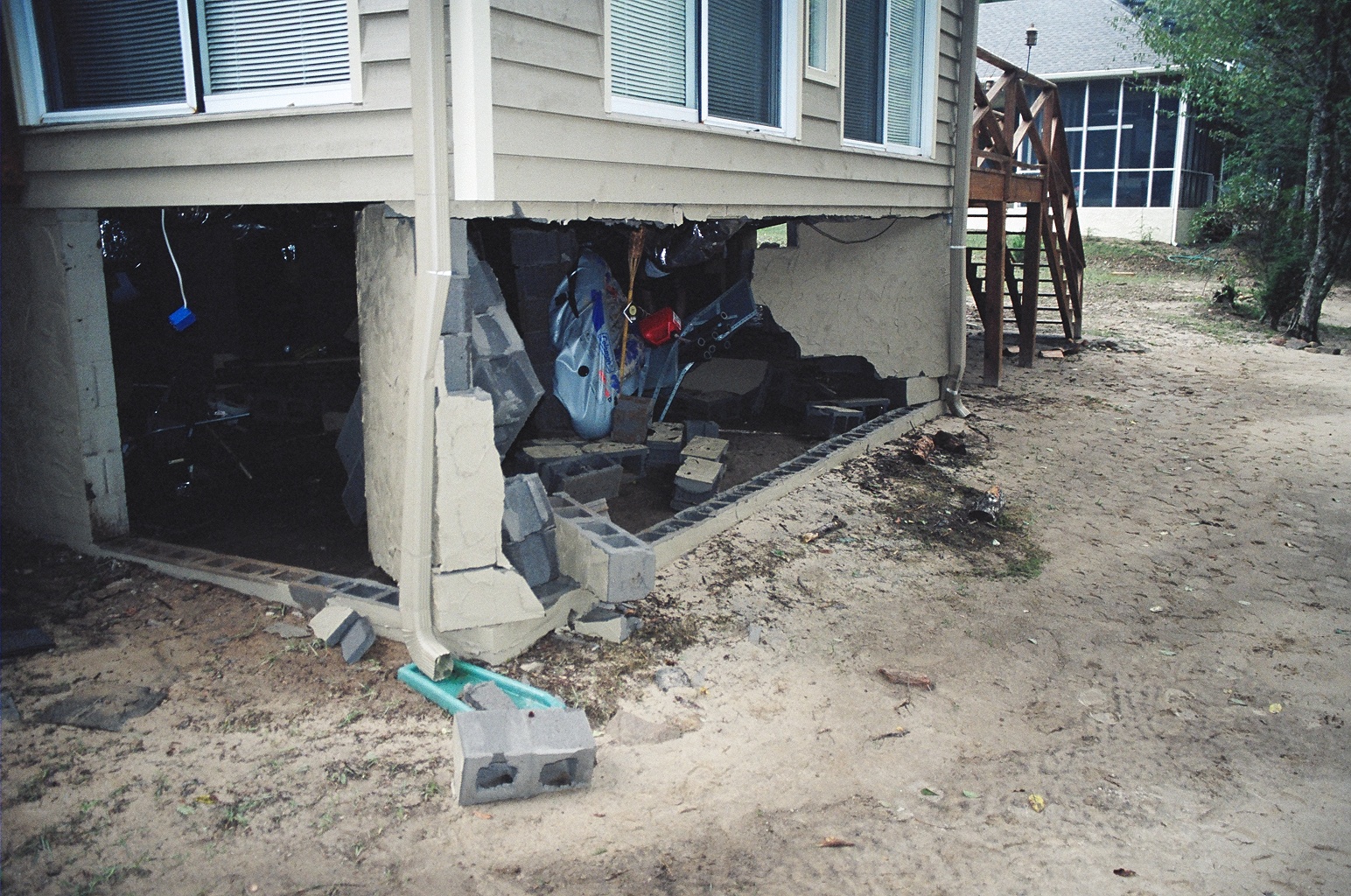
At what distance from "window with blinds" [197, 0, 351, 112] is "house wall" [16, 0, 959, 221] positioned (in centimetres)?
12

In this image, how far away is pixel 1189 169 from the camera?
84.2 ft

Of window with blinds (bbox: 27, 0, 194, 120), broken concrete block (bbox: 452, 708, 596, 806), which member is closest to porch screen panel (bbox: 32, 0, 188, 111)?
window with blinds (bbox: 27, 0, 194, 120)

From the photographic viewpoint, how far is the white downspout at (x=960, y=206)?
9312 millimetres

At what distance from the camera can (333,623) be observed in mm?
4770

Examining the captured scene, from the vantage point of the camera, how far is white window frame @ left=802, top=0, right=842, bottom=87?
22.4 feet

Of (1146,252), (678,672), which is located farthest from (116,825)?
(1146,252)

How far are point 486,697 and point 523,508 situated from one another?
3.54ft

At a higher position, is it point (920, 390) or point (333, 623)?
point (920, 390)

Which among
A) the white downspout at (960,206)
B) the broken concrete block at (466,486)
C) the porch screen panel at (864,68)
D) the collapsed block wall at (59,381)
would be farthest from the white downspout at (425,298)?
the white downspout at (960,206)

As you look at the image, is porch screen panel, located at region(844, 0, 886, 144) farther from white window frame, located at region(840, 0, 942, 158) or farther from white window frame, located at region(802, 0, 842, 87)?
white window frame, located at region(802, 0, 842, 87)

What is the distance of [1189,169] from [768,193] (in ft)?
77.8

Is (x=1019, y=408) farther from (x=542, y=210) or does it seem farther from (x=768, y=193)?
(x=542, y=210)

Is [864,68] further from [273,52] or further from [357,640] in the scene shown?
[357,640]

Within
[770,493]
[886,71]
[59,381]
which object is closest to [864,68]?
[886,71]
